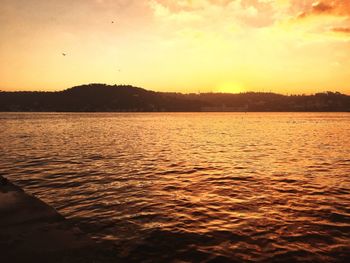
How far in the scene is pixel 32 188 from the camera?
21.2 m

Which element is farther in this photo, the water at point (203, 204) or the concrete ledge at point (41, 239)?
the water at point (203, 204)

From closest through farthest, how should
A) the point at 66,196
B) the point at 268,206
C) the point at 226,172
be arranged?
1. the point at 268,206
2. the point at 66,196
3. the point at 226,172

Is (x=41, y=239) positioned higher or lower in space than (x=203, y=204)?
higher

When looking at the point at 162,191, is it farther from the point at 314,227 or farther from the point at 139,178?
the point at 314,227

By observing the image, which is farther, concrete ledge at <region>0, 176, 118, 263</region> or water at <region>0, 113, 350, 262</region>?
water at <region>0, 113, 350, 262</region>

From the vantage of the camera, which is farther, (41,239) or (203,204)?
(203,204)

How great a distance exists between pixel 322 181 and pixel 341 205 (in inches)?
267

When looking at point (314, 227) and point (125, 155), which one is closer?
point (314, 227)

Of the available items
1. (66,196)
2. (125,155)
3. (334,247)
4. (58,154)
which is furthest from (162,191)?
(58,154)

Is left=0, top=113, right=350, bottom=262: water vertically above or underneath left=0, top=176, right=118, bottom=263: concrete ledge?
underneath

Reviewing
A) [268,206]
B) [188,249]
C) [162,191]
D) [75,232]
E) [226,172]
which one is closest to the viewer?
[75,232]

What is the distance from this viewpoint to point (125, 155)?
39.2 metres

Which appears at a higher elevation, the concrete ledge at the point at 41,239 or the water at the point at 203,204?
the concrete ledge at the point at 41,239

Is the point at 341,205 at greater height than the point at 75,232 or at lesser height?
lesser
